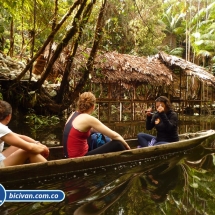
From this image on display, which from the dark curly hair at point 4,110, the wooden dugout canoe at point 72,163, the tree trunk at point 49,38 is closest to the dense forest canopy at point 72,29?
the tree trunk at point 49,38

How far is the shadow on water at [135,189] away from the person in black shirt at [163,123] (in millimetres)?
515

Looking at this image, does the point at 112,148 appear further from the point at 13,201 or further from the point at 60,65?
the point at 60,65

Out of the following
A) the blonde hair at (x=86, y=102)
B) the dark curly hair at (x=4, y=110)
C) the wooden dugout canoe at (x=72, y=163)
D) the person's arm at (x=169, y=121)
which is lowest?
the wooden dugout canoe at (x=72, y=163)

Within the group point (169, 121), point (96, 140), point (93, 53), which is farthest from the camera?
point (93, 53)

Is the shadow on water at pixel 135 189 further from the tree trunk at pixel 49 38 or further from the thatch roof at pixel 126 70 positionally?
the thatch roof at pixel 126 70

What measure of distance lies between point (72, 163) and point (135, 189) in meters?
0.91

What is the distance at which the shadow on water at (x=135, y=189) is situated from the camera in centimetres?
268

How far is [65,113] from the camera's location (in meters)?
11.8

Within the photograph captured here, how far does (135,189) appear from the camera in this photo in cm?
329

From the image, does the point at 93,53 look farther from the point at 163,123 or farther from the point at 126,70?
the point at 163,123

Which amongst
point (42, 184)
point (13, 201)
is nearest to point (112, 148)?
point (42, 184)

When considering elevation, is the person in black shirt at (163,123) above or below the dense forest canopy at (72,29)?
below

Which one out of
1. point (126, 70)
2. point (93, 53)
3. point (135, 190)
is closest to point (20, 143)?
point (135, 190)

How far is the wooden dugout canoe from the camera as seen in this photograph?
3.24 meters
